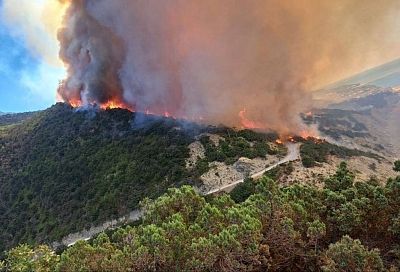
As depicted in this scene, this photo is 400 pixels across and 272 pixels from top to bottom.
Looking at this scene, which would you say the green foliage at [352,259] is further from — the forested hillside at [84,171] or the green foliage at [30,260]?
the forested hillside at [84,171]

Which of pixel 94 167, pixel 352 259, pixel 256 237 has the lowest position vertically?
pixel 94 167

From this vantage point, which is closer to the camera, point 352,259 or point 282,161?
point 352,259

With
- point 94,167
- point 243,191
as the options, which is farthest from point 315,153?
point 94,167

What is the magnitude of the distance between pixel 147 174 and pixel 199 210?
57161 mm

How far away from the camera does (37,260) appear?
2525cm

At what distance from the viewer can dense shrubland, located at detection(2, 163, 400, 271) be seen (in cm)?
2395

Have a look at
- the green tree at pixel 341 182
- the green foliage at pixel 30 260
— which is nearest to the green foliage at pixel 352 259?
the green tree at pixel 341 182

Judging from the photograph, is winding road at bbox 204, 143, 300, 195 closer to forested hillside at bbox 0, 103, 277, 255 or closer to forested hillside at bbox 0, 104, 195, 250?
forested hillside at bbox 0, 103, 277, 255

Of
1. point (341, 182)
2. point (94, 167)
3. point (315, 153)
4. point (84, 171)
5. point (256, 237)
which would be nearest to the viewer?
point (256, 237)

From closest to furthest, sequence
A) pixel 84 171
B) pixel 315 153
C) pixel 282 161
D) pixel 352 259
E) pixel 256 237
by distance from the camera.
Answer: pixel 352 259 < pixel 256 237 < pixel 282 161 < pixel 315 153 < pixel 84 171

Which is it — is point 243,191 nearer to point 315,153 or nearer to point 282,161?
point 282,161

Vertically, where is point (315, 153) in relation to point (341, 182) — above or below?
below

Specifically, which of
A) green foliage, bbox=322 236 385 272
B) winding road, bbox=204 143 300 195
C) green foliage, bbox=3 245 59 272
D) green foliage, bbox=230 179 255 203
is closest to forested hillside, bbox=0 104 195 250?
winding road, bbox=204 143 300 195

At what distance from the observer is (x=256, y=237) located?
25656 millimetres
